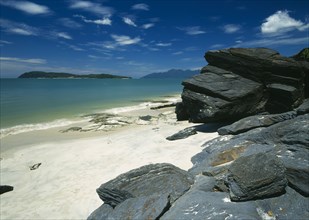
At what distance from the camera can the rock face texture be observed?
1388 centimetres

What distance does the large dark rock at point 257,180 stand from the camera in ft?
18.3

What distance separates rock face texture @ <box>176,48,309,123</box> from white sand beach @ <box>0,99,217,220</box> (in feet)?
5.63

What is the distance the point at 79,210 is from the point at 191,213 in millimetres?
4400

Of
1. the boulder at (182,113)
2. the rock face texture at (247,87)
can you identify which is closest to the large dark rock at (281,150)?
the rock face texture at (247,87)

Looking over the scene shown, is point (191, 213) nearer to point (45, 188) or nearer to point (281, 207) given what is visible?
point (281, 207)

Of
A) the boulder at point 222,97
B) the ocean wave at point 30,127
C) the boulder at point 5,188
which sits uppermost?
the boulder at point 222,97

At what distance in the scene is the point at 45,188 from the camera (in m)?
9.93

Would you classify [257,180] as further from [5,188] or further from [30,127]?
[30,127]

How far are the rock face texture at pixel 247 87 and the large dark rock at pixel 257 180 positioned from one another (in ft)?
25.3

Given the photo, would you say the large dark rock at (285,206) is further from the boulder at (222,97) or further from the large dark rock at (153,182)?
the boulder at (222,97)

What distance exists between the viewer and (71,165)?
1195 centimetres

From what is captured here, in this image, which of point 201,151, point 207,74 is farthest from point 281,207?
point 207,74

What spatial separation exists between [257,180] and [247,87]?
9.82 metres

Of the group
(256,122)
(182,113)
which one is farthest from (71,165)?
(182,113)
